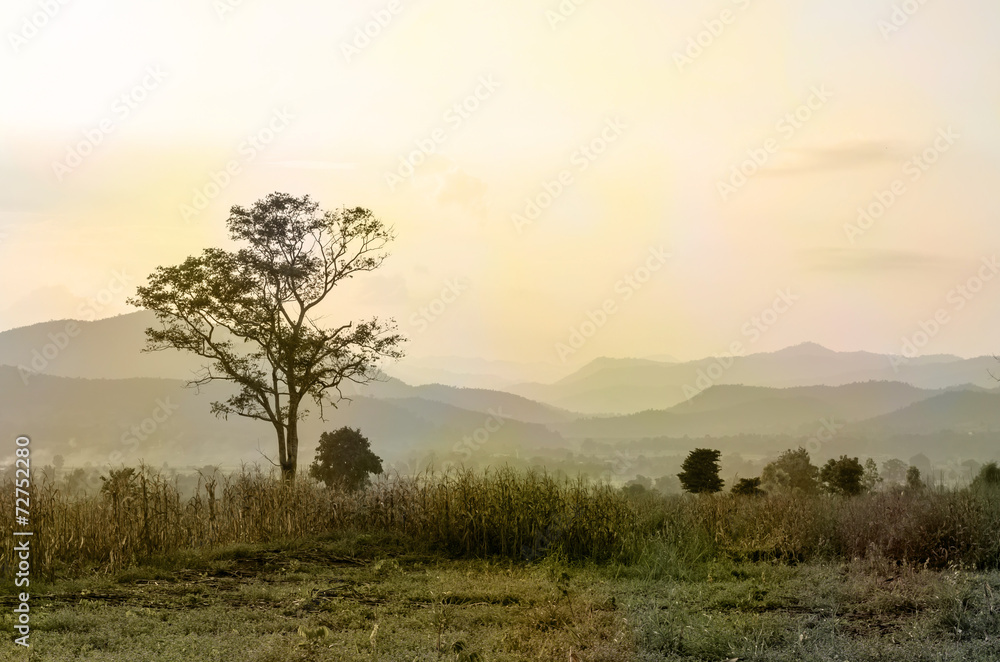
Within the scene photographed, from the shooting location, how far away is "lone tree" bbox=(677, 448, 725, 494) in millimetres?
23203

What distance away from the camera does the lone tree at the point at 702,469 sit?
23203 millimetres

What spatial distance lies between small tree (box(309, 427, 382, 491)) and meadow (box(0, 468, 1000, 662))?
13.5 meters

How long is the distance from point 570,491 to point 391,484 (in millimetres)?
3065

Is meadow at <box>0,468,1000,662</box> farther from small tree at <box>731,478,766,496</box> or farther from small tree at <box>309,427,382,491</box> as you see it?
small tree at <box>309,427,382,491</box>

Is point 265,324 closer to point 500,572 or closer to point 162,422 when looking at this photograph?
point 500,572

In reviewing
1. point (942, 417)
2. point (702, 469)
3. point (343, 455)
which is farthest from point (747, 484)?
point (942, 417)

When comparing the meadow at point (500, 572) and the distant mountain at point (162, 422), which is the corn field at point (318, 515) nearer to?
the meadow at point (500, 572)

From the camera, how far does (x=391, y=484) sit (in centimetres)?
1434

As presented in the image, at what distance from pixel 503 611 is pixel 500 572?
2556 mm

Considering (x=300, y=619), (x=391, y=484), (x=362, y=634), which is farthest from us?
(x=391, y=484)

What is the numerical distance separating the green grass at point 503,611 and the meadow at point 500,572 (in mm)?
35

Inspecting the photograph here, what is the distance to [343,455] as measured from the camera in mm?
27953

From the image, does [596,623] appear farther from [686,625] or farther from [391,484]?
[391,484]

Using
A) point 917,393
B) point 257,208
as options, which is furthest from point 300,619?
point 917,393
